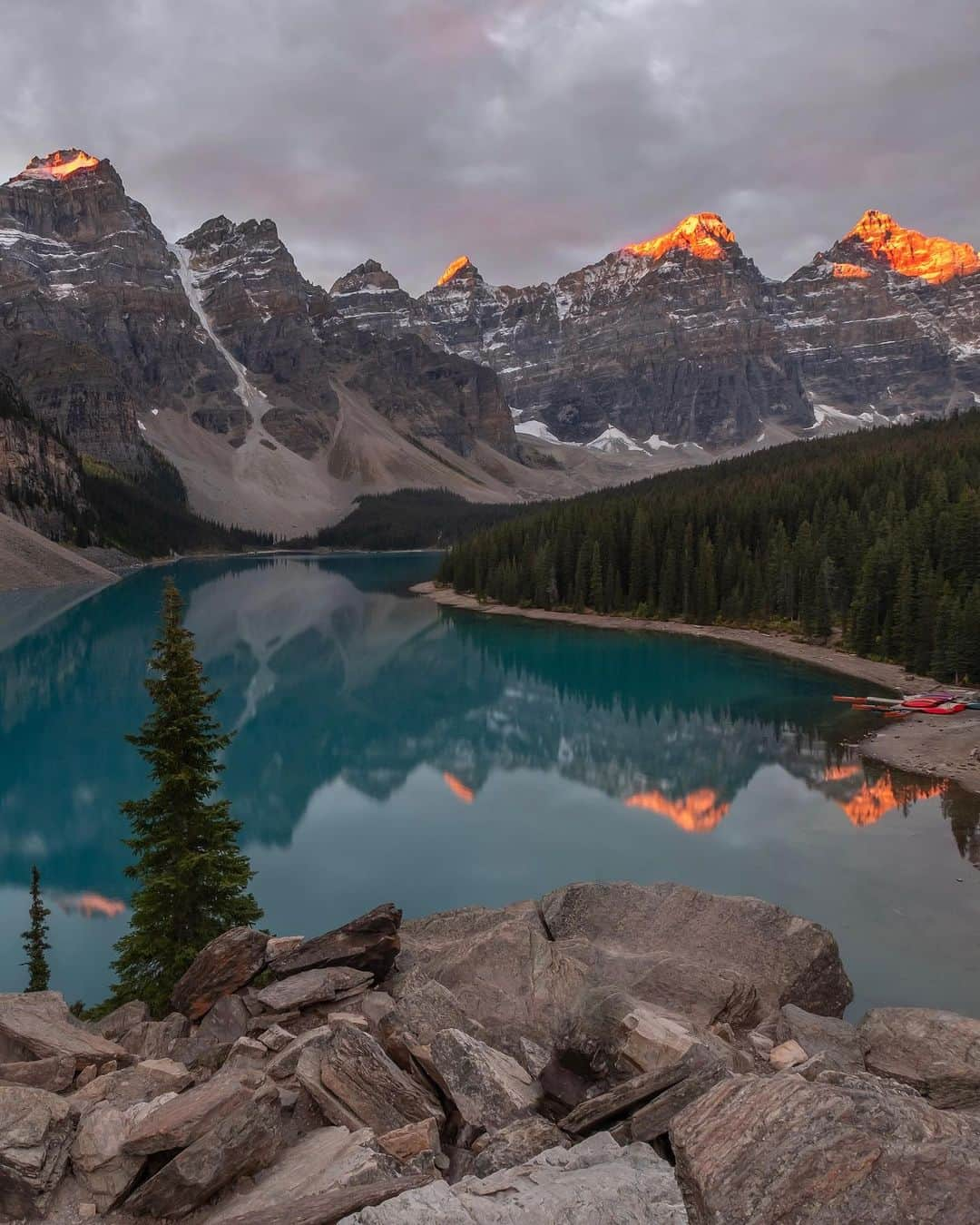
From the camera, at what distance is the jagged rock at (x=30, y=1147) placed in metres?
7.77

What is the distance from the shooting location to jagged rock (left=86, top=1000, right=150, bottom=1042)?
13.3 m

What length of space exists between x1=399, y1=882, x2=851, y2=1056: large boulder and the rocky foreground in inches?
2.2

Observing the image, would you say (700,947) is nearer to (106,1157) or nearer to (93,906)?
(106,1157)

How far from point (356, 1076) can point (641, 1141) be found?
3235 millimetres

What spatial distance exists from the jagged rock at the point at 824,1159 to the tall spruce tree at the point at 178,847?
13248mm

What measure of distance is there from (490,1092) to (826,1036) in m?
5.72

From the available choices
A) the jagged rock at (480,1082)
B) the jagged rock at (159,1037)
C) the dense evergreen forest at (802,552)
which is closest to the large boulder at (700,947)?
the jagged rock at (480,1082)

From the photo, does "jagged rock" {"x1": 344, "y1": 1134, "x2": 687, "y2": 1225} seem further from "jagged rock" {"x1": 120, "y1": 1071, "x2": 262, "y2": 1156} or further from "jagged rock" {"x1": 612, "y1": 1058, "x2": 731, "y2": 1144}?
"jagged rock" {"x1": 120, "y1": 1071, "x2": 262, "y2": 1156}

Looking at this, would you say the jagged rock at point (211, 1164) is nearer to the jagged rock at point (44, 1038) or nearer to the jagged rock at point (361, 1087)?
the jagged rock at point (361, 1087)

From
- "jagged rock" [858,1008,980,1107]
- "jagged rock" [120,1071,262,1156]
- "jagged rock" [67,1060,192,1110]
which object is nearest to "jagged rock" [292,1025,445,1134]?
"jagged rock" [120,1071,262,1156]

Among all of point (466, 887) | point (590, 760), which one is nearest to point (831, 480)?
point (590, 760)

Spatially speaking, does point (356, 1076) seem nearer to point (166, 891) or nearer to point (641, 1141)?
point (641, 1141)

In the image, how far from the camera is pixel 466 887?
1082 inches

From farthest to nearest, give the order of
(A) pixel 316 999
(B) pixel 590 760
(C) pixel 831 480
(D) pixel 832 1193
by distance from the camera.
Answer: (C) pixel 831 480 → (B) pixel 590 760 → (A) pixel 316 999 → (D) pixel 832 1193
